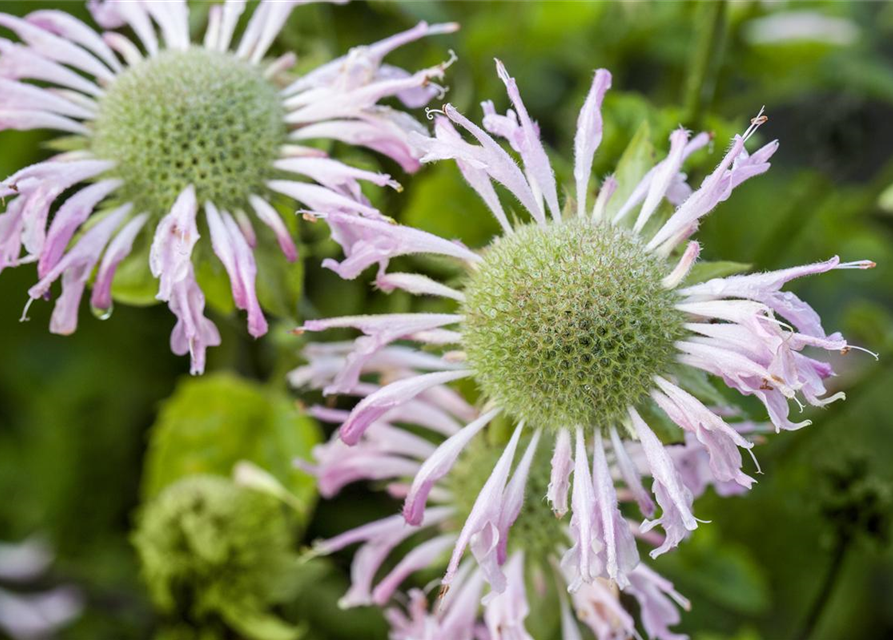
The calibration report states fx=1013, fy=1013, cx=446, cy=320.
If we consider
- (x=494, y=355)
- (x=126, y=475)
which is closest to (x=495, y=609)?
(x=494, y=355)

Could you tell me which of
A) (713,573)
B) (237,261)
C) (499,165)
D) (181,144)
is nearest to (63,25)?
(181,144)

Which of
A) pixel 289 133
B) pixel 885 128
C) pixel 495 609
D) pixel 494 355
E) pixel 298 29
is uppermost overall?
pixel 885 128

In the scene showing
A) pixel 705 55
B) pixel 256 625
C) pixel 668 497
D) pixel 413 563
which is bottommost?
pixel 256 625

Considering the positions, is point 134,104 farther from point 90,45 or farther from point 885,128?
point 885,128

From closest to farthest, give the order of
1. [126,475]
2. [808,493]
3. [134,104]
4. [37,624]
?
[134,104] → [808,493] → [37,624] → [126,475]

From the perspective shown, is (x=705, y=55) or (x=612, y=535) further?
(x=705, y=55)

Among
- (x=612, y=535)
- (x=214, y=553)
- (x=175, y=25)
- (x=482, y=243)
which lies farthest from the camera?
(x=482, y=243)

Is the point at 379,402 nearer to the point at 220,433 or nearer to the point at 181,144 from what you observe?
the point at 181,144
